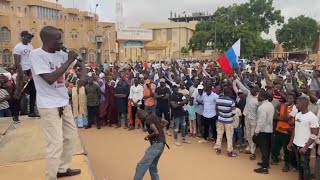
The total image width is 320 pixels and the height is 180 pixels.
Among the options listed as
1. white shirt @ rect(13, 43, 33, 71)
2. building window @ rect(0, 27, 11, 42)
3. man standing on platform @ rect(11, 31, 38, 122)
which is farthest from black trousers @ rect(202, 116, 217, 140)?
building window @ rect(0, 27, 11, 42)

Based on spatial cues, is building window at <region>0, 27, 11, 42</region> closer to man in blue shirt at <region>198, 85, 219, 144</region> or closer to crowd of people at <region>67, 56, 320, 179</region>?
crowd of people at <region>67, 56, 320, 179</region>

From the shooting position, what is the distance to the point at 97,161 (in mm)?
7312

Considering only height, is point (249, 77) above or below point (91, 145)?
above

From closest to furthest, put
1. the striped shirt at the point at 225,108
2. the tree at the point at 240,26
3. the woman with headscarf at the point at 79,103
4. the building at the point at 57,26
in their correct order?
the striped shirt at the point at 225,108
the woman with headscarf at the point at 79,103
the building at the point at 57,26
the tree at the point at 240,26

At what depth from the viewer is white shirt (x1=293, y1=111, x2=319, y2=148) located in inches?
203

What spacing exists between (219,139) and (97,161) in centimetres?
283

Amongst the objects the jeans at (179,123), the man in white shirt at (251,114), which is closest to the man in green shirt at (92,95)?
the jeans at (179,123)

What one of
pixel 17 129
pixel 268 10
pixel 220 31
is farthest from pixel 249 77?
A: pixel 268 10

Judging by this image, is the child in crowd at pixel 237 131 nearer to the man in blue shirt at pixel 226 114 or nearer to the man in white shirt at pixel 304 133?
the man in blue shirt at pixel 226 114

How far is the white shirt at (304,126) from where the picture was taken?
514 centimetres

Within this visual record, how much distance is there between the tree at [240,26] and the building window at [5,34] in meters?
19.6

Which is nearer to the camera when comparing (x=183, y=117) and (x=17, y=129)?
(x=17, y=129)

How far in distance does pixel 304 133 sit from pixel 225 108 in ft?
7.58

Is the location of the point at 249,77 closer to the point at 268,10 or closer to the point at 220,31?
the point at 220,31
